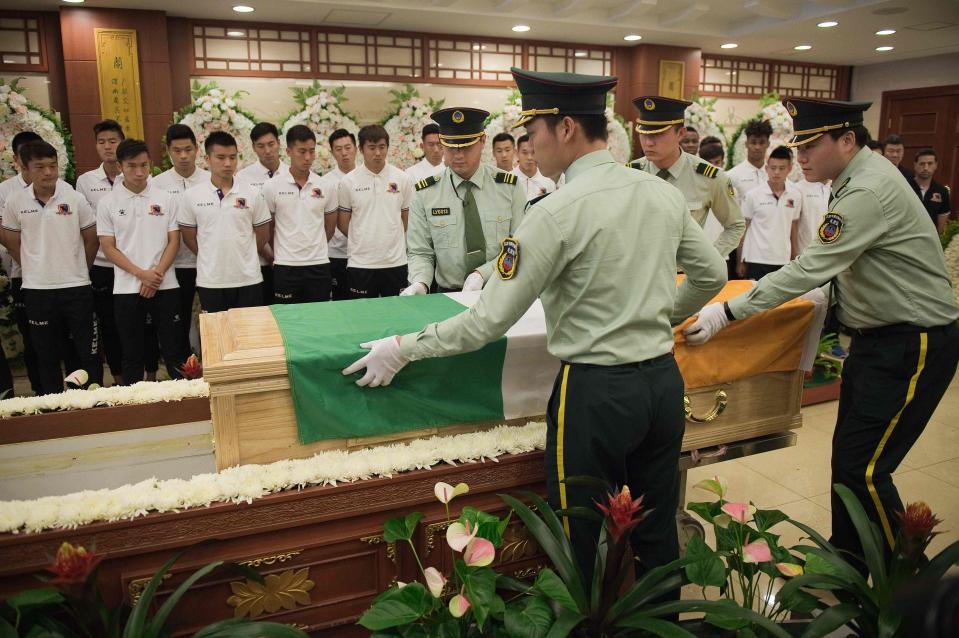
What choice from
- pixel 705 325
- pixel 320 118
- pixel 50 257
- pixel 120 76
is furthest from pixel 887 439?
pixel 120 76

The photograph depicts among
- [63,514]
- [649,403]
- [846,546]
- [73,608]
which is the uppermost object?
[649,403]

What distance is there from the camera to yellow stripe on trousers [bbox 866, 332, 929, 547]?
2010 millimetres

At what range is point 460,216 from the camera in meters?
2.92

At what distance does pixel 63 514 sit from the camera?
1.45m

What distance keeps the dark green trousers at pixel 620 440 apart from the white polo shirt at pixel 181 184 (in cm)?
340

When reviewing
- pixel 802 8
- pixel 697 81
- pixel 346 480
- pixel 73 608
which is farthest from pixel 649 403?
pixel 697 81

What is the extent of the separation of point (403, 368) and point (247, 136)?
4.89 metres

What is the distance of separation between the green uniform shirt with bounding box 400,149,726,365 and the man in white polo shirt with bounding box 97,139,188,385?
9.91 feet

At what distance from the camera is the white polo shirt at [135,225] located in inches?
158

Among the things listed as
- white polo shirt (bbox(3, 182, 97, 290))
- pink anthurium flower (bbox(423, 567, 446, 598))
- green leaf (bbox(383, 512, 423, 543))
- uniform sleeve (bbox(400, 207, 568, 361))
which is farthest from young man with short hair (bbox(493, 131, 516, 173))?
pink anthurium flower (bbox(423, 567, 446, 598))

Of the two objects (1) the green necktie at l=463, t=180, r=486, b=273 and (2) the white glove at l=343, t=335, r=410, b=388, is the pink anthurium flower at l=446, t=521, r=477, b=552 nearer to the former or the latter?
(2) the white glove at l=343, t=335, r=410, b=388

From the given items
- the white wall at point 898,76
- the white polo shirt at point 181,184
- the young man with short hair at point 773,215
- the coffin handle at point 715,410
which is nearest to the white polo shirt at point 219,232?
the white polo shirt at point 181,184

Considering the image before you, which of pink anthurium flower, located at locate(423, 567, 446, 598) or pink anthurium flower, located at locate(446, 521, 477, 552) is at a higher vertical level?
pink anthurium flower, located at locate(446, 521, 477, 552)

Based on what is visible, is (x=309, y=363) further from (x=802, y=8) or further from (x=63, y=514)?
(x=802, y=8)
